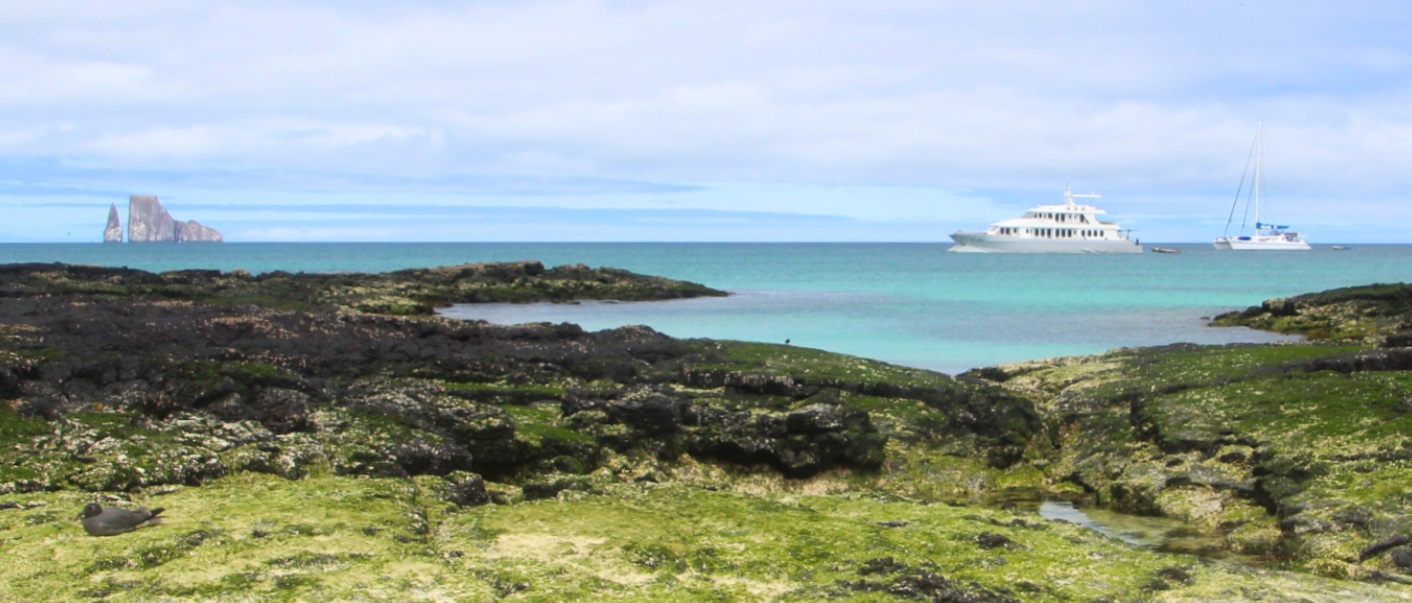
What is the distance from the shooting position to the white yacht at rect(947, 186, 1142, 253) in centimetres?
17200

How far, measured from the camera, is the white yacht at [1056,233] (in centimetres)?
17200

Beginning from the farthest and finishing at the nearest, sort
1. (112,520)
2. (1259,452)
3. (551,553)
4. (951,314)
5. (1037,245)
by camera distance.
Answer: (1037,245) → (951,314) → (1259,452) → (551,553) → (112,520)

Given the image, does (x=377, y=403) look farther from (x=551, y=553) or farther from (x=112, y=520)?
(x=551, y=553)

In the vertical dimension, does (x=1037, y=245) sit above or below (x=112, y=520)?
above

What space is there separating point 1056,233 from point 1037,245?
5076 millimetres

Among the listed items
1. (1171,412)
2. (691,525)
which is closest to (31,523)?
(691,525)

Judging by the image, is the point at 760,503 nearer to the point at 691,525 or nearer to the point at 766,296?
the point at 691,525

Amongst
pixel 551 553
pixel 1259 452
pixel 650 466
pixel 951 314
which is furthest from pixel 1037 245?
pixel 551 553

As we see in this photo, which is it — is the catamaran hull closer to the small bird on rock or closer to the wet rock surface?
the wet rock surface

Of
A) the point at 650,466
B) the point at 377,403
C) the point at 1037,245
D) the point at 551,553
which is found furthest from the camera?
the point at 1037,245

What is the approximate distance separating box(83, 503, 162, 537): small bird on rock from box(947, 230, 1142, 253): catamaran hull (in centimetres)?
17142

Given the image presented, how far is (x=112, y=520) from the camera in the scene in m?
9.74

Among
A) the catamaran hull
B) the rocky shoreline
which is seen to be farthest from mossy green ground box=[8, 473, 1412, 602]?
the catamaran hull

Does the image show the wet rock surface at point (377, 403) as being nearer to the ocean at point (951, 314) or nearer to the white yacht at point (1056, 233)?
the ocean at point (951, 314)
